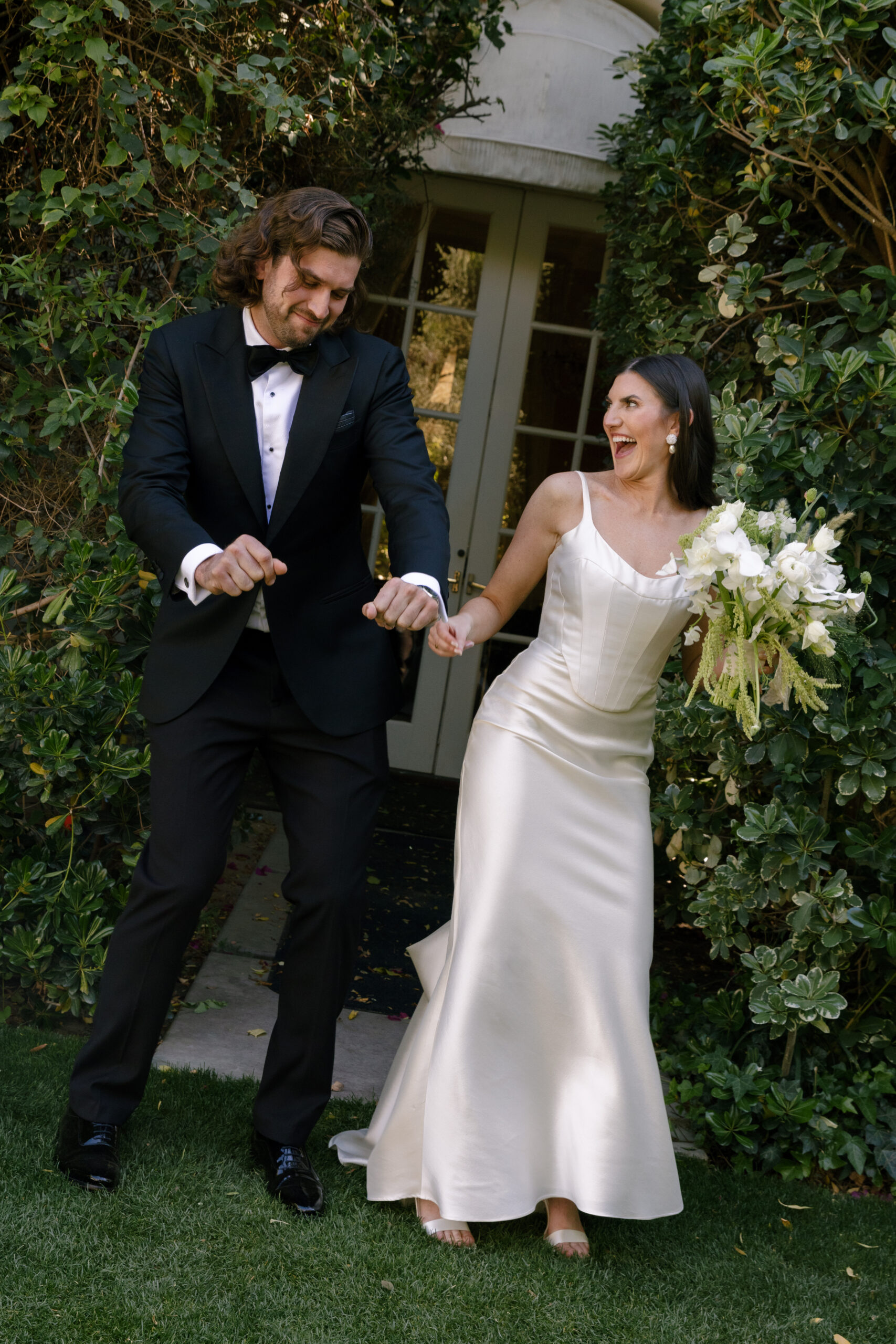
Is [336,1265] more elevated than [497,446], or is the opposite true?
[497,446]

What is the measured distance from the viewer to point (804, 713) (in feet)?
9.59

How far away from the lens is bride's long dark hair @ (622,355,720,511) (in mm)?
2715

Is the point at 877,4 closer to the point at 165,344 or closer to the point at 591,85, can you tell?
the point at 165,344

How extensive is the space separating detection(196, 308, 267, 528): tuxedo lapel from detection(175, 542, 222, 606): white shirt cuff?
187 mm

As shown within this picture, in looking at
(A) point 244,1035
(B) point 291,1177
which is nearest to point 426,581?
(B) point 291,1177

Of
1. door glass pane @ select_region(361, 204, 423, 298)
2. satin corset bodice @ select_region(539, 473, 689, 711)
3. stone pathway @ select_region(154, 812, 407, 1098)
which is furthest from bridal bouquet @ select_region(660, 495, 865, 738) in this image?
door glass pane @ select_region(361, 204, 423, 298)

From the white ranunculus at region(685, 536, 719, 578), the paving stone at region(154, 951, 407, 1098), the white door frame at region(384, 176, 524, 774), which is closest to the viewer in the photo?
the white ranunculus at region(685, 536, 719, 578)

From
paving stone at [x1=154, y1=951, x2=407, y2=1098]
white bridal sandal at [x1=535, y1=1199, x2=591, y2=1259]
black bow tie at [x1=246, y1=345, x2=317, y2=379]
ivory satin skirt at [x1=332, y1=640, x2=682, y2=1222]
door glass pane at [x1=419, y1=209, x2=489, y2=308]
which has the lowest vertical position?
paving stone at [x1=154, y1=951, x2=407, y2=1098]

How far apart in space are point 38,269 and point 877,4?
2105 millimetres

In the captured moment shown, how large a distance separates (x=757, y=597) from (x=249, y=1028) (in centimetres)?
201

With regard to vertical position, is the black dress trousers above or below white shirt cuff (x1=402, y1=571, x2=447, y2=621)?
below

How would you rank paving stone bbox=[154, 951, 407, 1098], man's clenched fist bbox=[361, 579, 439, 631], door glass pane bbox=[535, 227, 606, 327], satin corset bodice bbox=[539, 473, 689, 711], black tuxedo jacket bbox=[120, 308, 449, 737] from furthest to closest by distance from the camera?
door glass pane bbox=[535, 227, 606, 327] < paving stone bbox=[154, 951, 407, 1098] < satin corset bodice bbox=[539, 473, 689, 711] < black tuxedo jacket bbox=[120, 308, 449, 737] < man's clenched fist bbox=[361, 579, 439, 631]

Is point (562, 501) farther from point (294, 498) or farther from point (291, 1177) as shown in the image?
point (291, 1177)

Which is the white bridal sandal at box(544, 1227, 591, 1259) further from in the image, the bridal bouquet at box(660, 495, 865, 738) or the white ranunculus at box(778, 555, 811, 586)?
the white ranunculus at box(778, 555, 811, 586)
